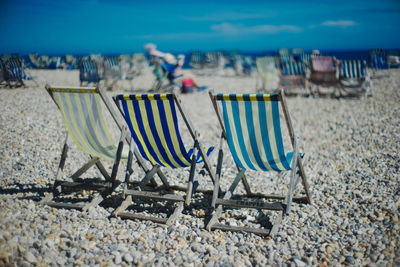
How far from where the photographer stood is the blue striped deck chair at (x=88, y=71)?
9.71 metres

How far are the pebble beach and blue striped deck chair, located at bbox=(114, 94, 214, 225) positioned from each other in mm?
204

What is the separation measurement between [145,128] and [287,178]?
6.26ft

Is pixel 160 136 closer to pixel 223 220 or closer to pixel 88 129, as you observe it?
pixel 88 129

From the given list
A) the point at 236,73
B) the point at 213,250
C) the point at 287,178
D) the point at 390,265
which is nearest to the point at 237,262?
the point at 213,250

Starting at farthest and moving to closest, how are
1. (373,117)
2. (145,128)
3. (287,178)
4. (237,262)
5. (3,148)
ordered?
(373,117) < (3,148) < (287,178) < (145,128) < (237,262)

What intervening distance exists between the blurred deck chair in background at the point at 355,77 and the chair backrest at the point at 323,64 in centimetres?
27

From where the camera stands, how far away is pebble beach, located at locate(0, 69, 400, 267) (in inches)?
87.6

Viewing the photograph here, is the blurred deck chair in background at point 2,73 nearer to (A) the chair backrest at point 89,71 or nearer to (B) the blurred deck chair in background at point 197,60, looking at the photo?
(A) the chair backrest at point 89,71

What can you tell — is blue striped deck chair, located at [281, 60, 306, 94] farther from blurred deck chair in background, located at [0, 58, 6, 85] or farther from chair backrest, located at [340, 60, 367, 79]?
blurred deck chair in background, located at [0, 58, 6, 85]

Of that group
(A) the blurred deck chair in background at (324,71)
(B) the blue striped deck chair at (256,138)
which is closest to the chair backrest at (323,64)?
(A) the blurred deck chair in background at (324,71)

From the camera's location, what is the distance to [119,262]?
2195mm

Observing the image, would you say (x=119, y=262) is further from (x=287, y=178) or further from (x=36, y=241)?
(x=287, y=178)

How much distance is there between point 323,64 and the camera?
8562 mm

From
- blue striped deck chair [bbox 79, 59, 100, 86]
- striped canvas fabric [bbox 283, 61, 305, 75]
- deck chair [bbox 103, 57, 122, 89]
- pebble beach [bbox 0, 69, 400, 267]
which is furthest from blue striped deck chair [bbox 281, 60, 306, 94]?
blue striped deck chair [bbox 79, 59, 100, 86]
